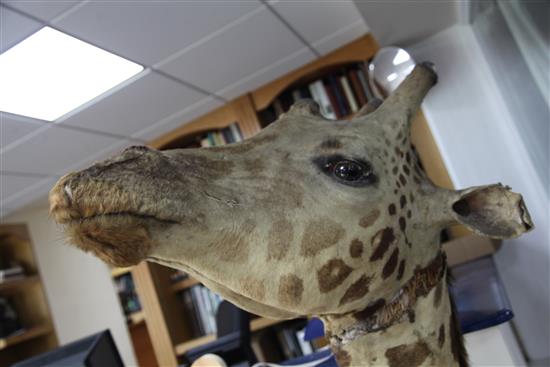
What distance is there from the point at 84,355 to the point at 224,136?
2.04 meters

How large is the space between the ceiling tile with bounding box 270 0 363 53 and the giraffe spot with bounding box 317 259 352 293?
5.16ft

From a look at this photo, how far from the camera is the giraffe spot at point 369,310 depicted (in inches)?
22.2

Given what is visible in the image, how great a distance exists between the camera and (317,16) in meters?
2.11

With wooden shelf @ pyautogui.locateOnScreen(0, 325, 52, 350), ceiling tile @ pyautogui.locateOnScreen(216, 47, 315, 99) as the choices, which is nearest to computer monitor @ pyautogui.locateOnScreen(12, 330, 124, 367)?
ceiling tile @ pyautogui.locateOnScreen(216, 47, 315, 99)

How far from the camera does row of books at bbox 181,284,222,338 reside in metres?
3.18

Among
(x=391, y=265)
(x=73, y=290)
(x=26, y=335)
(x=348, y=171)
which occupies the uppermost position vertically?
(x=73, y=290)

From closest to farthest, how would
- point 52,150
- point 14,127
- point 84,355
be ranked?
point 84,355 → point 14,127 → point 52,150

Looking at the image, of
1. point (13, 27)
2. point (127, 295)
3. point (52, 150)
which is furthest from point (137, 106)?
point (127, 295)

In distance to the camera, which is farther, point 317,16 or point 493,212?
point 317,16

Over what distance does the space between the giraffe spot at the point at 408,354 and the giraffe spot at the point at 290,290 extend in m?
0.16

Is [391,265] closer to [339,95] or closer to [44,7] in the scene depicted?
[44,7]

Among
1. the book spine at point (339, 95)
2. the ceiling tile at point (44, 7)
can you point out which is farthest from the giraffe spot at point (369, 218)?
the book spine at point (339, 95)

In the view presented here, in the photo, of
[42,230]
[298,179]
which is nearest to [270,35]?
[298,179]

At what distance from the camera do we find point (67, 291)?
144 inches
